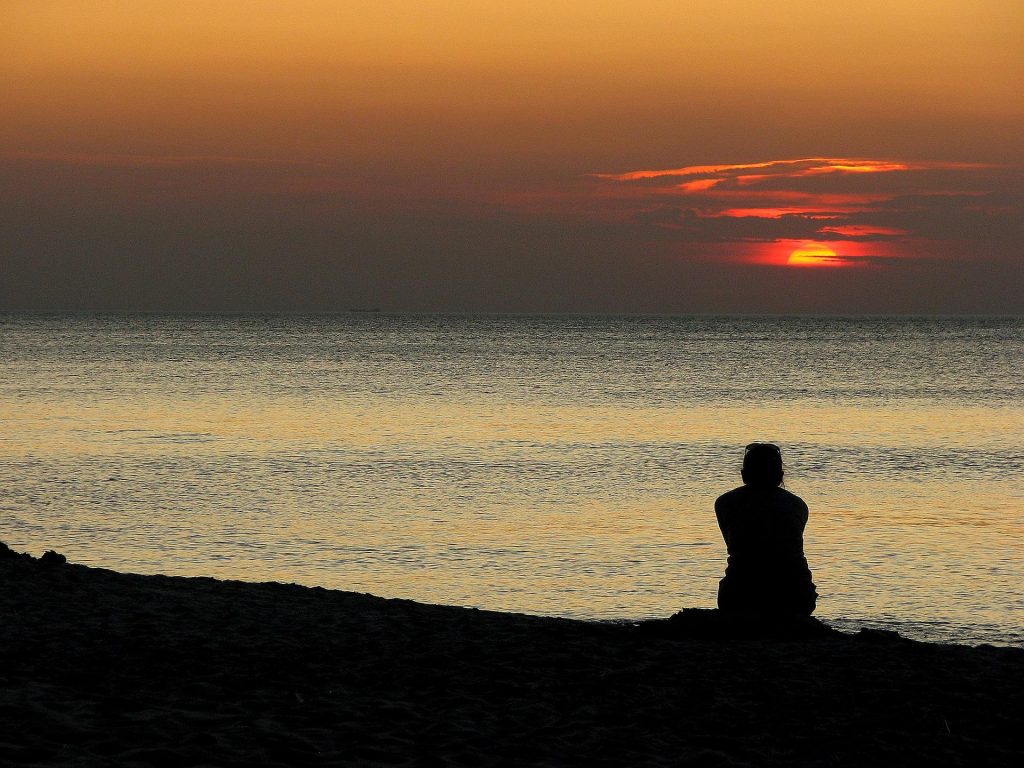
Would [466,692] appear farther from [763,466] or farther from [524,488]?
[524,488]

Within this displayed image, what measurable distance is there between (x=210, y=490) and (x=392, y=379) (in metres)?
51.4

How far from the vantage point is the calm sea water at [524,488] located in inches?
741

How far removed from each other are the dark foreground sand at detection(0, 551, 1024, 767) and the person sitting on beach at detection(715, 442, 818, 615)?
504mm

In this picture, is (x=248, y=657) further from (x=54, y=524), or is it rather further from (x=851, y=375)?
(x=851, y=375)

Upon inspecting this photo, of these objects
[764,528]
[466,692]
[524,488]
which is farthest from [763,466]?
[524,488]

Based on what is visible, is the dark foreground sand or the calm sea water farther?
the calm sea water

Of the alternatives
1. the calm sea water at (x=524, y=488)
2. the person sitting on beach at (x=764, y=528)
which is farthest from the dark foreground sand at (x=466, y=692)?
the calm sea water at (x=524, y=488)

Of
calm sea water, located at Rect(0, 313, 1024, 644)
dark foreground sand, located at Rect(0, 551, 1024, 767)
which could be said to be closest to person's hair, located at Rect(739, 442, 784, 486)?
dark foreground sand, located at Rect(0, 551, 1024, 767)

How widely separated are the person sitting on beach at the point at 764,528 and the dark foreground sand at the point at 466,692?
504 mm

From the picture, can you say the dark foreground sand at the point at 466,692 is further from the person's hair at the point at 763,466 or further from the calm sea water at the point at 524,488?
the calm sea water at the point at 524,488

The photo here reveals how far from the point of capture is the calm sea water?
1881 centimetres

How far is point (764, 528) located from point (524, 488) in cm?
2031

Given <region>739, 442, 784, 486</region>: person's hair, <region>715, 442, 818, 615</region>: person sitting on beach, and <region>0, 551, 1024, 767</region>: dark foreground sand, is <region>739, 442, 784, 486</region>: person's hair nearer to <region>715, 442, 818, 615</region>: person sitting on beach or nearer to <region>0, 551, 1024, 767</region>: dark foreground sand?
<region>715, 442, 818, 615</region>: person sitting on beach

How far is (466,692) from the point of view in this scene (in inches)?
329
